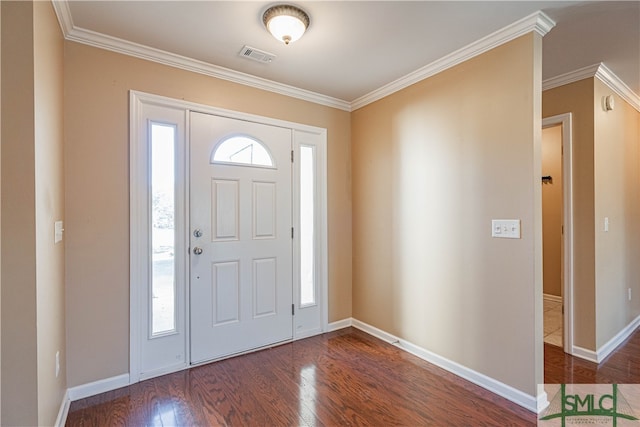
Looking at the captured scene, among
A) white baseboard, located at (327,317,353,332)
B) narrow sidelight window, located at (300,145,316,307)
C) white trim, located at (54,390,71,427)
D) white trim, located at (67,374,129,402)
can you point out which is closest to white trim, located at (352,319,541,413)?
white baseboard, located at (327,317,353,332)

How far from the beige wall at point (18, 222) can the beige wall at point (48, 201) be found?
0.11 ft

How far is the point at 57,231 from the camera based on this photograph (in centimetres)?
182

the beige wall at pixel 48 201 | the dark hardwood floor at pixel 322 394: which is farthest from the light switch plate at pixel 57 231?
the dark hardwood floor at pixel 322 394

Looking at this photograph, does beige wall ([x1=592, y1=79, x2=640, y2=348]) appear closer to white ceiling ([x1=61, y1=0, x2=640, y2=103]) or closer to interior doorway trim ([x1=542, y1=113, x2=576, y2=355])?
interior doorway trim ([x1=542, y1=113, x2=576, y2=355])

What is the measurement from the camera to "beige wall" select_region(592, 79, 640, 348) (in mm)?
2699

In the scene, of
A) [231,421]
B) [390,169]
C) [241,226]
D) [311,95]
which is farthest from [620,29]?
[231,421]

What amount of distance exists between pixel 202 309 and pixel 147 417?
81 cm

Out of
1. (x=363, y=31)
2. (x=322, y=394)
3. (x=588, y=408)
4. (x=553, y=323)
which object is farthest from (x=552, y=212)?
(x=322, y=394)

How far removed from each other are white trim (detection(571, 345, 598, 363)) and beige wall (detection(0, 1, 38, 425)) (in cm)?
379

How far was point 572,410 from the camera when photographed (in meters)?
1.95

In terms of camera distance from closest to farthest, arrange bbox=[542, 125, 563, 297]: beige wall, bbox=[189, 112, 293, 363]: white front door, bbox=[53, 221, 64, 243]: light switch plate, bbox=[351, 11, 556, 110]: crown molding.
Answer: bbox=[53, 221, 64, 243]: light switch plate → bbox=[351, 11, 556, 110]: crown molding → bbox=[189, 112, 293, 363]: white front door → bbox=[542, 125, 563, 297]: beige wall

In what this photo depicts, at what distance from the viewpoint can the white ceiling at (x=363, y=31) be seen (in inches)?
73.4

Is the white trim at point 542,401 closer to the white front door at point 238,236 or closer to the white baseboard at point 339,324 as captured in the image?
the white baseboard at point 339,324

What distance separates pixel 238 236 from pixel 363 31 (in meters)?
1.90
